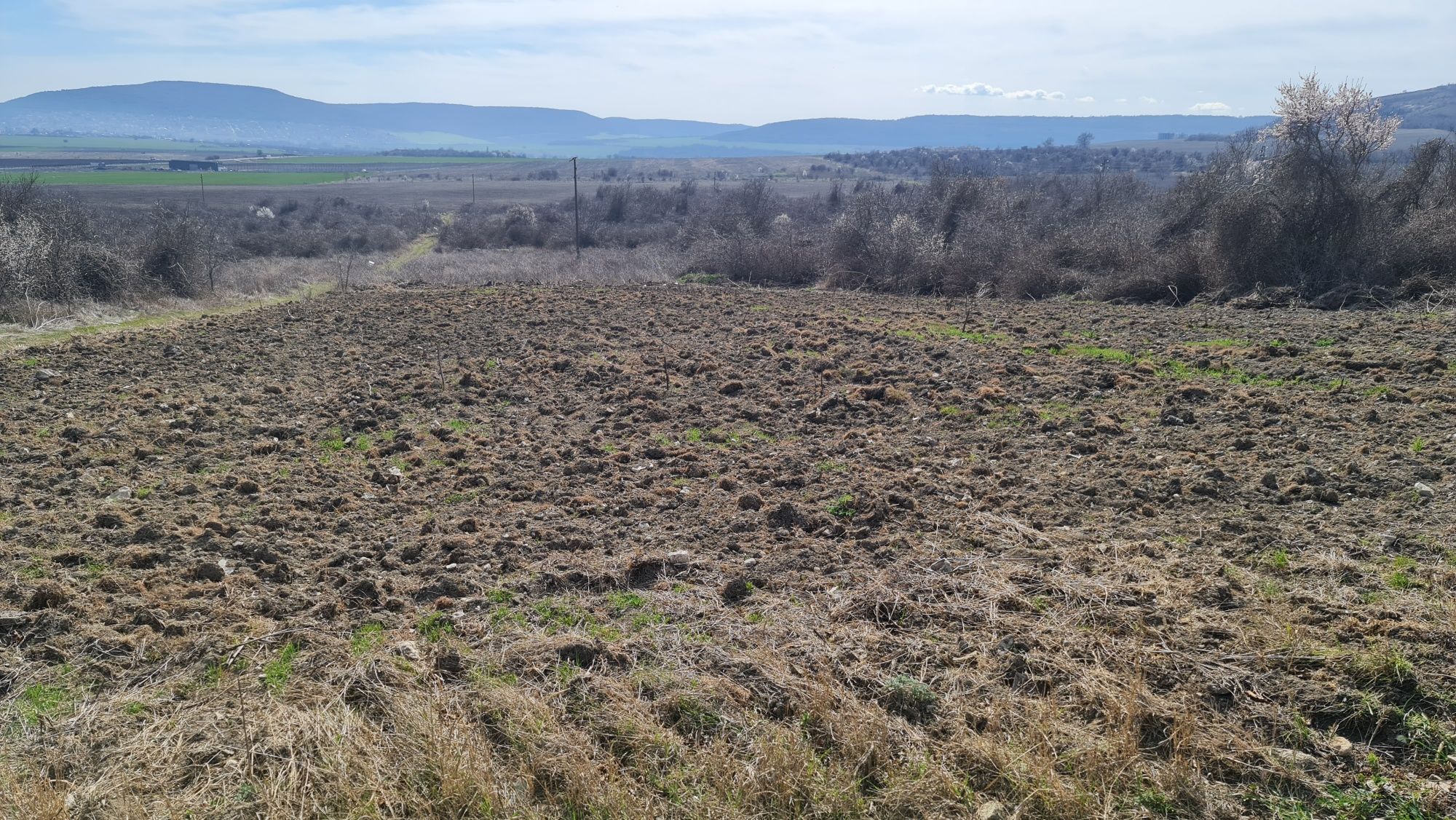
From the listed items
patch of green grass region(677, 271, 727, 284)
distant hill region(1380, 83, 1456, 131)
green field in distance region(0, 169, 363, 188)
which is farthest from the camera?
distant hill region(1380, 83, 1456, 131)

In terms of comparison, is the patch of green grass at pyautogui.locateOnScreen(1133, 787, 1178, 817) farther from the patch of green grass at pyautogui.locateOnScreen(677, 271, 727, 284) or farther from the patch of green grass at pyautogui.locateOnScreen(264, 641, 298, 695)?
the patch of green grass at pyautogui.locateOnScreen(677, 271, 727, 284)

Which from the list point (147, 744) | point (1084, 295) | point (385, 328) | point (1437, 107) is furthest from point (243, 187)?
point (1437, 107)

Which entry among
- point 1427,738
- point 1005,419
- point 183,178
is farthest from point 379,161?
point 1427,738

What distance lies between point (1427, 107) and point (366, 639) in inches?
5507

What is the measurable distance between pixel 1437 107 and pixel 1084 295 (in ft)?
394

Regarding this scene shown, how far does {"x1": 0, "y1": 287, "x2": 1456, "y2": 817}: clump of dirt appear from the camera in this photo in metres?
3.67

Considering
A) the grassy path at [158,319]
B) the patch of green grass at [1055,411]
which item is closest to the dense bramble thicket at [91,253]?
the grassy path at [158,319]

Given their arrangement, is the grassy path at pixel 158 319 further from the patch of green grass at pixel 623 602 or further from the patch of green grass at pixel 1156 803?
the patch of green grass at pixel 1156 803

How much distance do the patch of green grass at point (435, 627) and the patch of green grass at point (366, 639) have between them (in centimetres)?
22

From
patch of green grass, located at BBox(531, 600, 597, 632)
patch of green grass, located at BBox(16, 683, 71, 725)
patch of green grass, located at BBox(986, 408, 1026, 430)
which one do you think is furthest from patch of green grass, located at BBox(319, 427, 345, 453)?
patch of green grass, located at BBox(986, 408, 1026, 430)

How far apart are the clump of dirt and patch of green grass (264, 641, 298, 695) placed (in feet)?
0.13

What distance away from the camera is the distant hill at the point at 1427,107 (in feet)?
286

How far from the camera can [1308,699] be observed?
12.6ft

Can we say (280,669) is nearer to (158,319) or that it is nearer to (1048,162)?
(158,319)
